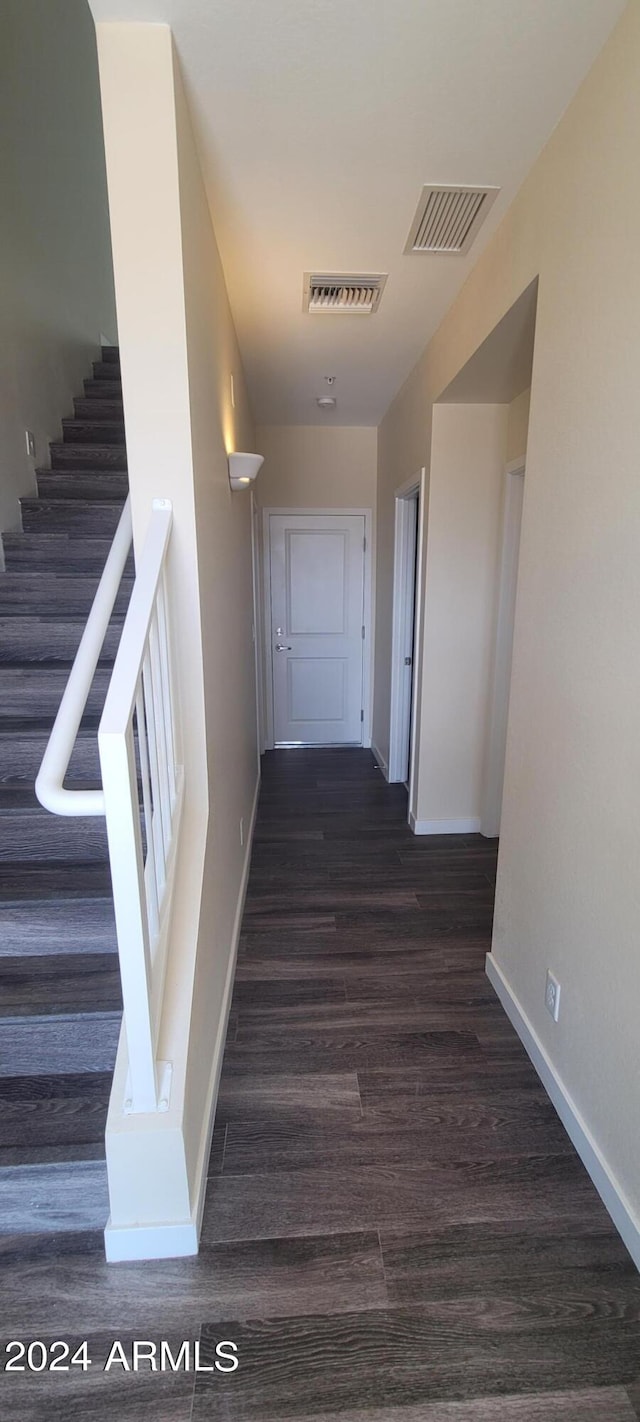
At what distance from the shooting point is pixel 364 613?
4.57 meters

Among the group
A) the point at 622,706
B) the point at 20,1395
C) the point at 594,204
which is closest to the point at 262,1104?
the point at 20,1395

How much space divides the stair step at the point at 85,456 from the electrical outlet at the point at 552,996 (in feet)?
9.47

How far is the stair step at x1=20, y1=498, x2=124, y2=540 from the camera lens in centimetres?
257

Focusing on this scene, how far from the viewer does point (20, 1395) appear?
3.38 ft

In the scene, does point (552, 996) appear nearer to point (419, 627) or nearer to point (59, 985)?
point (59, 985)

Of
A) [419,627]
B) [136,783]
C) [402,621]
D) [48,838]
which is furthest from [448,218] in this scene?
[48,838]

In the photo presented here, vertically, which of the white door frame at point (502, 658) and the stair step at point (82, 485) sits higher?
the stair step at point (82, 485)

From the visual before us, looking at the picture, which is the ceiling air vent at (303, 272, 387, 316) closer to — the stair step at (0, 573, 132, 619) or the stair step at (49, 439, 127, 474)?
the stair step at (49, 439, 127, 474)

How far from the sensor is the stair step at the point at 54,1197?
1.25 m

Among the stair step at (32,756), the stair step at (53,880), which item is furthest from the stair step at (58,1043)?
the stair step at (32,756)

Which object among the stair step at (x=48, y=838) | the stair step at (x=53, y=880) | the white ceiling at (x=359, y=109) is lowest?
the stair step at (x=53, y=880)

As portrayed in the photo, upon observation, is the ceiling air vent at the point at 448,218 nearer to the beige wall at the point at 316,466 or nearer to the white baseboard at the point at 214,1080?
the beige wall at the point at 316,466

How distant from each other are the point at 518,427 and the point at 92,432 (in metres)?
2.19

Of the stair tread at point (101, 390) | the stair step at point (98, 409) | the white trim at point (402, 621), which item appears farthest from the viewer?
the white trim at point (402, 621)
